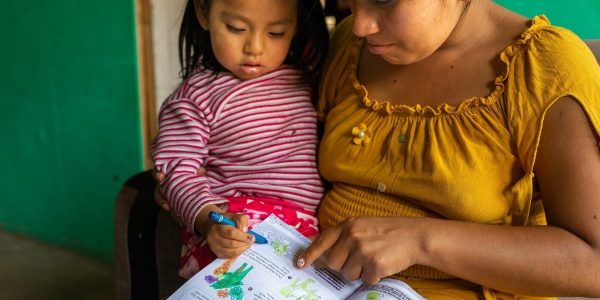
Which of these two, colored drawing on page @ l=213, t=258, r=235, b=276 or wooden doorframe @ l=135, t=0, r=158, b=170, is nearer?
colored drawing on page @ l=213, t=258, r=235, b=276

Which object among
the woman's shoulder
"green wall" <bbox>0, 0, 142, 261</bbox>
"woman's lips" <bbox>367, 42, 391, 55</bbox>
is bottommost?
"green wall" <bbox>0, 0, 142, 261</bbox>

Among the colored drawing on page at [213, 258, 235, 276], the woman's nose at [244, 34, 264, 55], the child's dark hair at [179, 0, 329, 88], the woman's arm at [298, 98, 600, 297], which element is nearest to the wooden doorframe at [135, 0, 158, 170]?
the child's dark hair at [179, 0, 329, 88]

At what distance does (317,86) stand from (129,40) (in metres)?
1.17

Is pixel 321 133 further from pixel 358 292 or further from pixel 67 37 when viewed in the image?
pixel 67 37

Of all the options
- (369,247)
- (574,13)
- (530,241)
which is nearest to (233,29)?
(369,247)

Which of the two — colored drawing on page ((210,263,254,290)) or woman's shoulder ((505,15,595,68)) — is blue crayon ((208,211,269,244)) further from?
woman's shoulder ((505,15,595,68))

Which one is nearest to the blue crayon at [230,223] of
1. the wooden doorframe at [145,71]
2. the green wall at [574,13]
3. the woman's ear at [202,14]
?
the woman's ear at [202,14]

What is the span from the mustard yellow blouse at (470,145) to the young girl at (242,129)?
127mm

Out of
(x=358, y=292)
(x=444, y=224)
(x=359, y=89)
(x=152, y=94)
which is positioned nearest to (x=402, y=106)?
(x=359, y=89)

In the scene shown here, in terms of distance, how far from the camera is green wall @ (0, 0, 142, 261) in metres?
2.44

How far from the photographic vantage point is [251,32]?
4.24 ft

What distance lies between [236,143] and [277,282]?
36cm

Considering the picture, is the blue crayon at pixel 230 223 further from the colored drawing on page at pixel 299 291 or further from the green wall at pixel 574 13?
the green wall at pixel 574 13

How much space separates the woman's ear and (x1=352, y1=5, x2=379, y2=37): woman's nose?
16.0 inches
